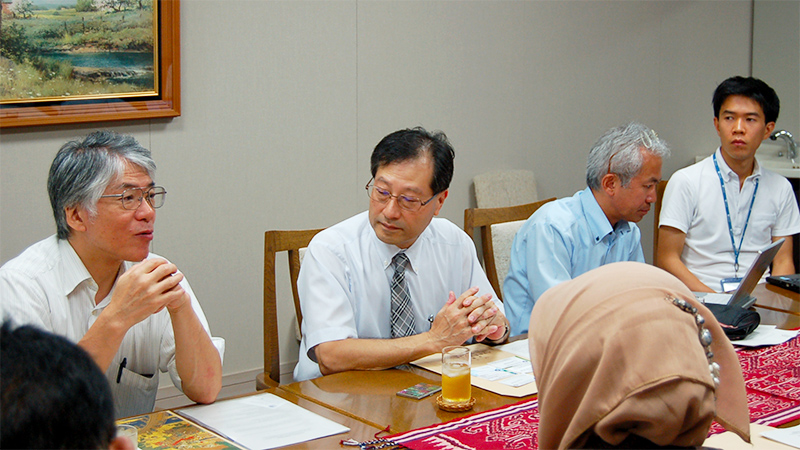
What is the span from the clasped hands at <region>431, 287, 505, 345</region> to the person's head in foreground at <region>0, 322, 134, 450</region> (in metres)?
1.29

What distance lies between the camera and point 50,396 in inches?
29.9

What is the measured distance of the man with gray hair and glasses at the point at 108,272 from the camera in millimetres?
1775

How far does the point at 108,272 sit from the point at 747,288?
2000 millimetres

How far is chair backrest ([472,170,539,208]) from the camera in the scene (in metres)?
4.23

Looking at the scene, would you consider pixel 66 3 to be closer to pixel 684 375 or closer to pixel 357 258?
pixel 357 258

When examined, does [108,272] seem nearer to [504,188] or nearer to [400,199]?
[400,199]

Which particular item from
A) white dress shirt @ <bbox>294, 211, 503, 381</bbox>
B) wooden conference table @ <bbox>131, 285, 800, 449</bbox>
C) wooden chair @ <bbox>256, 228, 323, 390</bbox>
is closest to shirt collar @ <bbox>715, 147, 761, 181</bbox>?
white dress shirt @ <bbox>294, 211, 503, 381</bbox>

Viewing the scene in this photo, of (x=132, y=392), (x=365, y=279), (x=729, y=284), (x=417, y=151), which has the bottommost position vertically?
(x=132, y=392)

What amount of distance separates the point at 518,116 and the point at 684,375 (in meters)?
3.66

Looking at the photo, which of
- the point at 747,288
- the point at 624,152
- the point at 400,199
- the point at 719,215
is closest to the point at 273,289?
the point at 400,199

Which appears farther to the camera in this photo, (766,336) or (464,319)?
(766,336)

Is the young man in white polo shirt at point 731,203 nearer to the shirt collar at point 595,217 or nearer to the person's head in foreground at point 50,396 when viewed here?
the shirt collar at point 595,217

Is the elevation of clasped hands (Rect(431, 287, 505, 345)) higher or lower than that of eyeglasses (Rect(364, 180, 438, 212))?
lower

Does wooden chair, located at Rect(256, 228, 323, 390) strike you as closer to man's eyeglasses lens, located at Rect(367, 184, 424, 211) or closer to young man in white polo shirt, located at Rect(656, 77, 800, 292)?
man's eyeglasses lens, located at Rect(367, 184, 424, 211)
